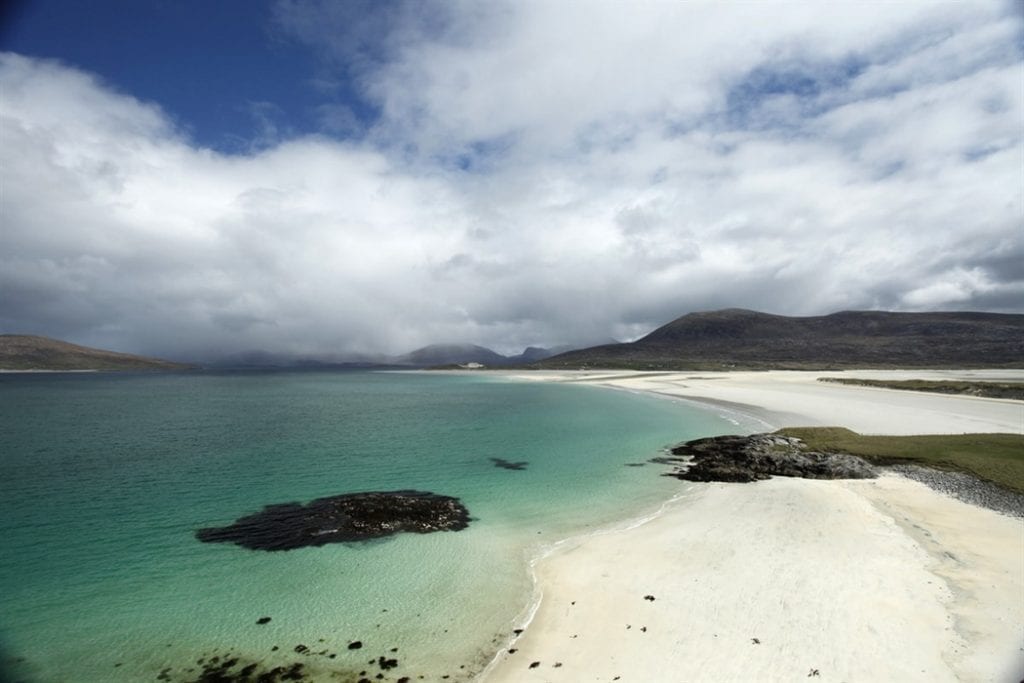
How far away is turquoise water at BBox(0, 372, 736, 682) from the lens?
38.3ft

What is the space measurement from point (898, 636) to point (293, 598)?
16.5 meters

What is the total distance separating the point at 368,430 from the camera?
48312 millimetres

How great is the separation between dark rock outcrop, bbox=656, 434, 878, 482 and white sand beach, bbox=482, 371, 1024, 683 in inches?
162

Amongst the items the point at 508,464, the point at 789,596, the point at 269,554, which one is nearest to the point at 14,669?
the point at 269,554

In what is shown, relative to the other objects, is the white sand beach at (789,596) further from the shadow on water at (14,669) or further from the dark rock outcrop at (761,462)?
the shadow on water at (14,669)

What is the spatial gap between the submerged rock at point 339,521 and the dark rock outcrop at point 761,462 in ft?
51.5

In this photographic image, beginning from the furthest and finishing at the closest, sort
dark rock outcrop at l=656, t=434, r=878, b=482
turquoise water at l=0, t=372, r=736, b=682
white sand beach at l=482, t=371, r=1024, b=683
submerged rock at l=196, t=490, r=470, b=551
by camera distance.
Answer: dark rock outcrop at l=656, t=434, r=878, b=482 < submerged rock at l=196, t=490, r=470, b=551 < turquoise water at l=0, t=372, r=736, b=682 < white sand beach at l=482, t=371, r=1024, b=683

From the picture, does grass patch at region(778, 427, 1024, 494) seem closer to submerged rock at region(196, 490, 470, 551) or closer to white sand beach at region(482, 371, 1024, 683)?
white sand beach at region(482, 371, 1024, 683)

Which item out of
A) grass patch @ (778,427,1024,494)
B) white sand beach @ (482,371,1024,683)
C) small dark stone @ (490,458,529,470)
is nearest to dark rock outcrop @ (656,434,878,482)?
grass patch @ (778,427,1024,494)

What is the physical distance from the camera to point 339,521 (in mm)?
20469

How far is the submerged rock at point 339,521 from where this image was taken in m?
18.8

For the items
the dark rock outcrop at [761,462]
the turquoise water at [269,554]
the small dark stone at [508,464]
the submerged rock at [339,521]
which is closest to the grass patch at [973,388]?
the turquoise water at [269,554]

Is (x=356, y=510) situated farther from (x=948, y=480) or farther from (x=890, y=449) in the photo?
(x=890, y=449)

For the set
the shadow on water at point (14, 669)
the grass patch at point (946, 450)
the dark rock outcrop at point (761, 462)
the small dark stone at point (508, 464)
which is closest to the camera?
the shadow on water at point (14, 669)
